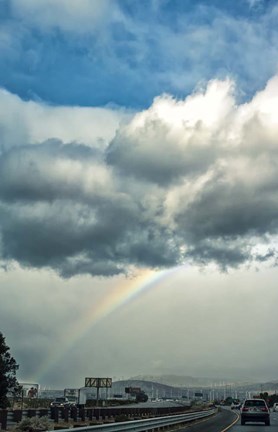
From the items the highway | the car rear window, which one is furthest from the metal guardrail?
the car rear window

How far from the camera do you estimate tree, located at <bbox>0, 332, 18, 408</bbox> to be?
296 ft

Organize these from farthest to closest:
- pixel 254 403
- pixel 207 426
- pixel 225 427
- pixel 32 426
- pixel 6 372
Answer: pixel 6 372
pixel 254 403
pixel 207 426
pixel 225 427
pixel 32 426

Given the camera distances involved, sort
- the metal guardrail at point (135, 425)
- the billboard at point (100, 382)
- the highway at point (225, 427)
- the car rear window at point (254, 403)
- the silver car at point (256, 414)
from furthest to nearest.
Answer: the billboard at point (100, 382), the car rear window at point (254, 403), the silver car at point (256, 414), the highway at point (225, 427), the metal guardrail at point (135, 425)

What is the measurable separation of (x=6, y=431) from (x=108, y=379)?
11075cm

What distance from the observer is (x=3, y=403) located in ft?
291

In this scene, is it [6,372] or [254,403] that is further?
[6,372]

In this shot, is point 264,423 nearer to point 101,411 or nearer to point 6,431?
point 101,411

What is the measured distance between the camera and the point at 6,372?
316 feet

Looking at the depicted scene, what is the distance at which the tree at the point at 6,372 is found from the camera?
9022 centimetres

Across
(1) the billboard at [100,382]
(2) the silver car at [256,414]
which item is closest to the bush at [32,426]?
(2) the silver car at [256,414]

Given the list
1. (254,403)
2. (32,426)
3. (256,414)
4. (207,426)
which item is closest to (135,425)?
(32,426)

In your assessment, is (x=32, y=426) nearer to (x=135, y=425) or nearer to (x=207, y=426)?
(x=135, y=425)

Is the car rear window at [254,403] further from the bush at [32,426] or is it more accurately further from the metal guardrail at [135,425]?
the bush at [32,426]

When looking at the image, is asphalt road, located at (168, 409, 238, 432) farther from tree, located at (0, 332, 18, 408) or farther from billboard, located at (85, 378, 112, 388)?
billboard, located at (85, 378, 112, 388)
